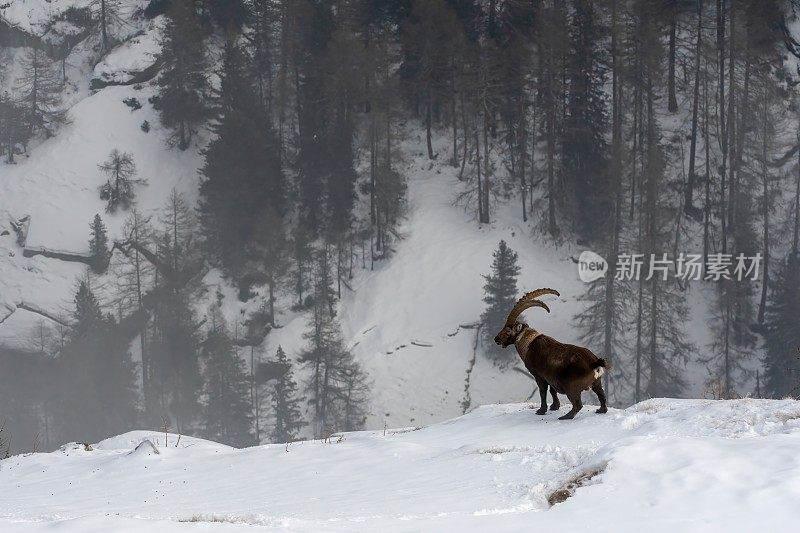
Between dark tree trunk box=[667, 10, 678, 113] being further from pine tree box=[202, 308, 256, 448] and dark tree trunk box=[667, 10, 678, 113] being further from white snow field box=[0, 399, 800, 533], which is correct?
white snow field box=[0, 399, 800, 533]

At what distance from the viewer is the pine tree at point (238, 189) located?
6062cm

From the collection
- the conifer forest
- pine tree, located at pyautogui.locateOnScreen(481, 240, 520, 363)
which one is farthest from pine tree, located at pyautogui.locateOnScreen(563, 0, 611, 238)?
pine tree, located at pyautogui.locateOnScreen(481, 240, 520, 363)

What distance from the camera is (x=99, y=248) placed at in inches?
2408

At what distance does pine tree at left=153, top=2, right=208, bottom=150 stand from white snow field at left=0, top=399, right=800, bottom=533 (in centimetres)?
5801

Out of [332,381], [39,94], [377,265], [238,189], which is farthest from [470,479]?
[39,94]

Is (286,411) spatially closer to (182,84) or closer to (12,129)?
(182,84)

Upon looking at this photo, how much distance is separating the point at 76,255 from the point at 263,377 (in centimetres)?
1902

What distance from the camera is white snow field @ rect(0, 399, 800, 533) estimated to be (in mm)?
Result: 5719

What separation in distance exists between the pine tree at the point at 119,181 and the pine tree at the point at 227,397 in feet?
Answer: 51.0

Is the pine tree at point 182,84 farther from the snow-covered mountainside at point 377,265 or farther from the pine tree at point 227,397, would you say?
the pine tree at point 227,397

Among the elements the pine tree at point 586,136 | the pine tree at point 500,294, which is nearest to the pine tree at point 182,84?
the pine tree at point 586,136

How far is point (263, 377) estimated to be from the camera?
54062 millimetres

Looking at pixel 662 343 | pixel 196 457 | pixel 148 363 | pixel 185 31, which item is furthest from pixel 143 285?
pixel 196 457

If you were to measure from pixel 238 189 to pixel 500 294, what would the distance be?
22.4m
